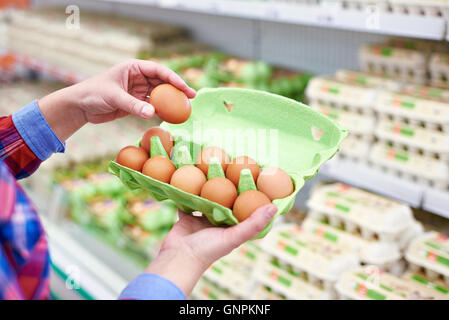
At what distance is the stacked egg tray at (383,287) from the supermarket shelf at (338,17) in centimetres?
73

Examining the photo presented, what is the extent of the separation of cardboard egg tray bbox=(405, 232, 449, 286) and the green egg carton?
567 mm

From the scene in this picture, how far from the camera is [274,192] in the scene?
1.05m

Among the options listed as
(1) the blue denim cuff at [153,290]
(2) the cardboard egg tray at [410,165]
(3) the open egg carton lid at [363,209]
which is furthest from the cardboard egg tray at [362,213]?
(1) the blue denim cuff at [153,290]

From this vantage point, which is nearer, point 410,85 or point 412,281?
point 412,281

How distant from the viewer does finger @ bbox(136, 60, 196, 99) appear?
1168mm

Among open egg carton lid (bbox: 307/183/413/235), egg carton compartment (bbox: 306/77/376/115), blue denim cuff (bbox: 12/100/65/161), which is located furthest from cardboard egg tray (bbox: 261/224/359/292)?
blue denim cuff (bbox: 12/100/65/161)

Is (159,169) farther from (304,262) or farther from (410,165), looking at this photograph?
(410,165)

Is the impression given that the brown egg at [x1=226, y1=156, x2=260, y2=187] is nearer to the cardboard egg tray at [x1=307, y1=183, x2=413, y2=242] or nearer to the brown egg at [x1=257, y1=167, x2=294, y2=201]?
the brown egg at [x1=257, y1=167, x2=294, y2=201]

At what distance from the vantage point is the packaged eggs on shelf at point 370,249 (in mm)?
1575

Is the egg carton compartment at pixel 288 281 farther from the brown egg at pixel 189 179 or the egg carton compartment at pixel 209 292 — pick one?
the brown egg at pixel 189 179

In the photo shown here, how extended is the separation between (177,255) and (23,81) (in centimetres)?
406

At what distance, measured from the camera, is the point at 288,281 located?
1622 millimetres
